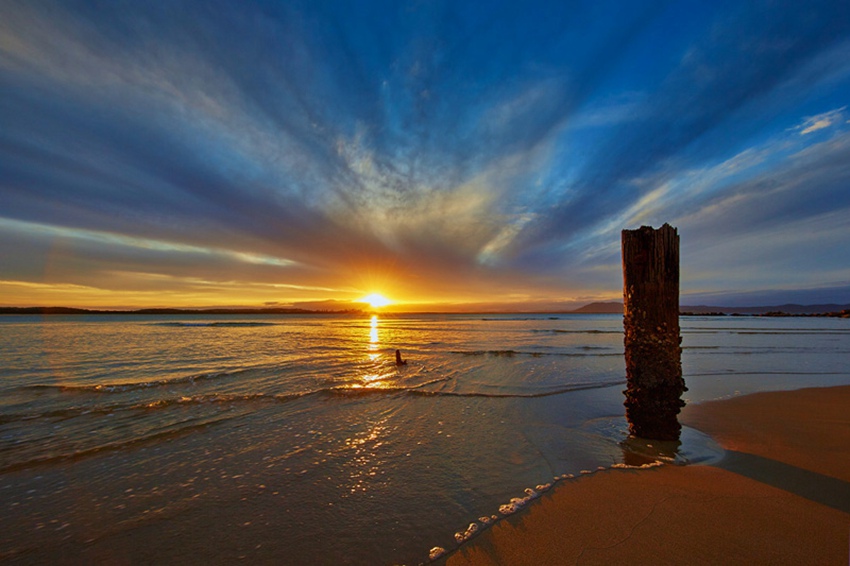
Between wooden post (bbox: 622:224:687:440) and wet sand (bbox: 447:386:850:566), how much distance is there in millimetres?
1072

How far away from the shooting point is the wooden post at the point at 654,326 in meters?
6.07

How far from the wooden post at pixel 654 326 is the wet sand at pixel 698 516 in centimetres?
107

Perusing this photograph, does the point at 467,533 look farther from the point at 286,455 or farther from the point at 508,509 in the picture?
the point at 286,455

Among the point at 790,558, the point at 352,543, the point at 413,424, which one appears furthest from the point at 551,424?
the point at 352,543

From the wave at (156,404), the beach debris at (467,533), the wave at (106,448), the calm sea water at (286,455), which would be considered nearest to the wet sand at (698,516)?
the beach debris at (467,533)

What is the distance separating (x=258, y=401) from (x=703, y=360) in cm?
2039

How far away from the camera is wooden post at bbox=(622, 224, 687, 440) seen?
607 centimetres

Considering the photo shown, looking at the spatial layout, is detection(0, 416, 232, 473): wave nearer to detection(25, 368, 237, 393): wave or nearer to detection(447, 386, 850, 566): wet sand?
detection(25, 368, 237, 393): wave

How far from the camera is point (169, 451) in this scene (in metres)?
5.97

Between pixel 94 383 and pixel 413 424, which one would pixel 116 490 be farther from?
pixel 94 383

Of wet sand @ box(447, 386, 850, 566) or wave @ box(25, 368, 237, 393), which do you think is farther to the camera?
wave @ box(25, 368, 237, 393)

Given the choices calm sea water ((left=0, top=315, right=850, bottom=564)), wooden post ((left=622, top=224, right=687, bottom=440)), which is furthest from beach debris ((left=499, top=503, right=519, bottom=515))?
wooden post ((left=622, top=224, right=687, bottom=440))

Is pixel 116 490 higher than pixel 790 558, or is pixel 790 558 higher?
pixel 790 558

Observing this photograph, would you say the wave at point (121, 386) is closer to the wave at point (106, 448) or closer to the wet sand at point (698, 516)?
the wave at point (106, 448)
